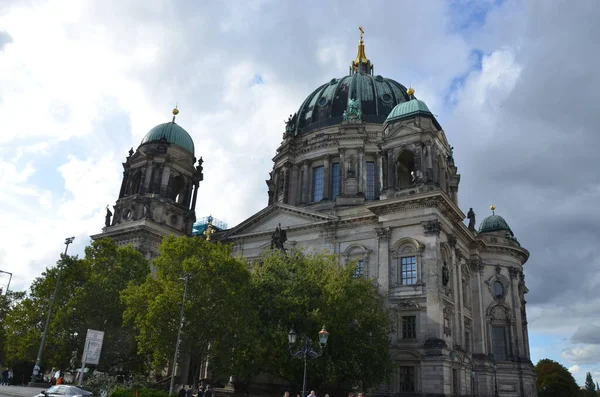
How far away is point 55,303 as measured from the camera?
118 ft

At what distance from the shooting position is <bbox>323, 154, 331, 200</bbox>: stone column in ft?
173

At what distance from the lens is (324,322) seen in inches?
1205

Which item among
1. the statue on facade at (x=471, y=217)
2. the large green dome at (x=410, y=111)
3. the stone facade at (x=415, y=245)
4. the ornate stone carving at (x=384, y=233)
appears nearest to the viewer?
the stone facade at (x=415, y=245)

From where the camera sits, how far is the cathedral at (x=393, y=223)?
121ft

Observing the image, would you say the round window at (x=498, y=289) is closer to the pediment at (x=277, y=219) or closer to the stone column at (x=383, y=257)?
the stone column at (x=383, y=257)

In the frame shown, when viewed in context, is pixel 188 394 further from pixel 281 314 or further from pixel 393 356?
pixel 393 356

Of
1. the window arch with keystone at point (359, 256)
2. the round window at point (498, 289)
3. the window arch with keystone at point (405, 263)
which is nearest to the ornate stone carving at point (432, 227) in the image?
the window arch with keystone at point (405, 263)

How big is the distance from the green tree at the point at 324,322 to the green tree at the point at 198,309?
1.72m

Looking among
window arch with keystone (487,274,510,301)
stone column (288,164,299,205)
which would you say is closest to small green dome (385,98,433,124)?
stone column (288,164,299,205)

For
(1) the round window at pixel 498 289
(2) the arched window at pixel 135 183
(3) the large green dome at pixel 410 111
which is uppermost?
(3) the large green dome at pixel 410 111

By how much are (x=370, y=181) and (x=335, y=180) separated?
3785 mm

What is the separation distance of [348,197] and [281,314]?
20283 mm

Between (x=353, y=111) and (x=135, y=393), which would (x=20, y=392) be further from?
(x=353, y=111)

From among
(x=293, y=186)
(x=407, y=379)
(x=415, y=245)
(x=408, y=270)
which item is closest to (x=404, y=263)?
(x=408, y=270)
